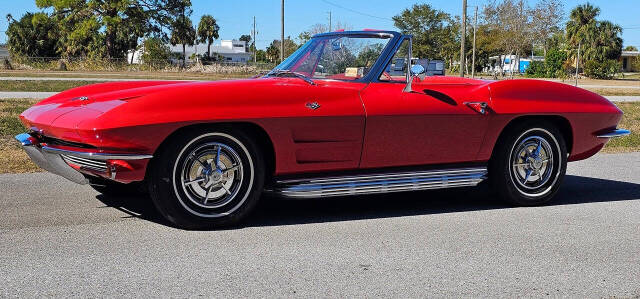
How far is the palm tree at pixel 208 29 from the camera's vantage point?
3708 inches

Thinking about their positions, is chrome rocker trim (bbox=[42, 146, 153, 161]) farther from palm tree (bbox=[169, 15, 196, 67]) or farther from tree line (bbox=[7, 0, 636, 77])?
palm tree (bbox=[169, 15, 196, 67])

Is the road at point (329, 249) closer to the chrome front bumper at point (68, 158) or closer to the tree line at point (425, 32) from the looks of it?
the chrome front bumper at point (68, 158)

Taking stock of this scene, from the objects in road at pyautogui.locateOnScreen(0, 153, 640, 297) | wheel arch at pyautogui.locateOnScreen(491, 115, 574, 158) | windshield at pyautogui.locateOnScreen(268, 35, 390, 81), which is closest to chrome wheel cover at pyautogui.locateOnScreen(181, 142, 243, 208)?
road at pyautogui.locateOnScreen(0, 153, 640, 297)

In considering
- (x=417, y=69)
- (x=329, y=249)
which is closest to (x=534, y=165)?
(x=417, y=69)

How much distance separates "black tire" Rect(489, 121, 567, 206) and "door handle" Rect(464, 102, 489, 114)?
0.39m

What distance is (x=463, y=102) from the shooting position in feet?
17.6

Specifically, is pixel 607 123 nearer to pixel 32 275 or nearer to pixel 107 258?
pixel 107 258

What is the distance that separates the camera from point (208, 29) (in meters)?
94.6

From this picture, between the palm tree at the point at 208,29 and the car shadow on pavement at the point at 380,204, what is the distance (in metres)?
89.6

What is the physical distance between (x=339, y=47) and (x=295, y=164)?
1232 millimetres

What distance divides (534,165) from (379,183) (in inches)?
58.2

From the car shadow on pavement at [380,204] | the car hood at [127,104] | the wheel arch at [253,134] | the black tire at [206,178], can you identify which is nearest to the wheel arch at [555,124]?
the car shadow on pavement at [380,204]

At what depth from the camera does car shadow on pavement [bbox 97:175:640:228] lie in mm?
5164

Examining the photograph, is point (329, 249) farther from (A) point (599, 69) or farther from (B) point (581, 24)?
(B) point (581, 24)
